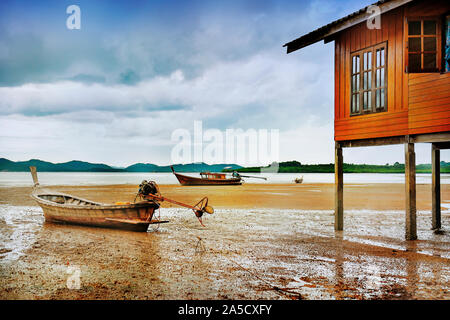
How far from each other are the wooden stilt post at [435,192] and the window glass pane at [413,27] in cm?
436

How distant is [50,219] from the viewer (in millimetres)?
13727

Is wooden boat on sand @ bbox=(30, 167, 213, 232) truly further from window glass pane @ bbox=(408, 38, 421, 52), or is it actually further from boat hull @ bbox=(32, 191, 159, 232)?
window glass pane @ bbox=(408, 38, 421, 52)

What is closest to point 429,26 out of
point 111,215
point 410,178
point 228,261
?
point 410,178

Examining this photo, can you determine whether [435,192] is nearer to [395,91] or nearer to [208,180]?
[395,91]

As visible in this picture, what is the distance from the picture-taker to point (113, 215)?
1209 cm

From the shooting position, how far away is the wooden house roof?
31.2 feet

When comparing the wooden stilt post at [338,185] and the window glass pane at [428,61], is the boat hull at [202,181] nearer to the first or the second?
the wooden stilt post at [338,185]

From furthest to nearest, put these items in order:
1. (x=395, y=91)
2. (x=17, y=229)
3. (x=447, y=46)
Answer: (x=17, y=229) → (x=395, y=91) → (x=447, y=46)

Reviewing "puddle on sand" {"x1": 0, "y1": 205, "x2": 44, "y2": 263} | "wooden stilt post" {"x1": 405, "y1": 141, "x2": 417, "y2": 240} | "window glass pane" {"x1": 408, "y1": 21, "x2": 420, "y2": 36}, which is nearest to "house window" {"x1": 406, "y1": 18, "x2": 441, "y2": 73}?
"window glass pane" {"x1": 408, "y1": 21, "x2": 420, "y2": 36}

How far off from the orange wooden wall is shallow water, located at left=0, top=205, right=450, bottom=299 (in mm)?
3240

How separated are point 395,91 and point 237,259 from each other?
257 inches

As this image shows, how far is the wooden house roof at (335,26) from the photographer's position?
9523 millimetres

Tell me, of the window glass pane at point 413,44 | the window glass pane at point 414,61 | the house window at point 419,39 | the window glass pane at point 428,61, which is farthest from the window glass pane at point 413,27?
the window glass pane at point 428,61
